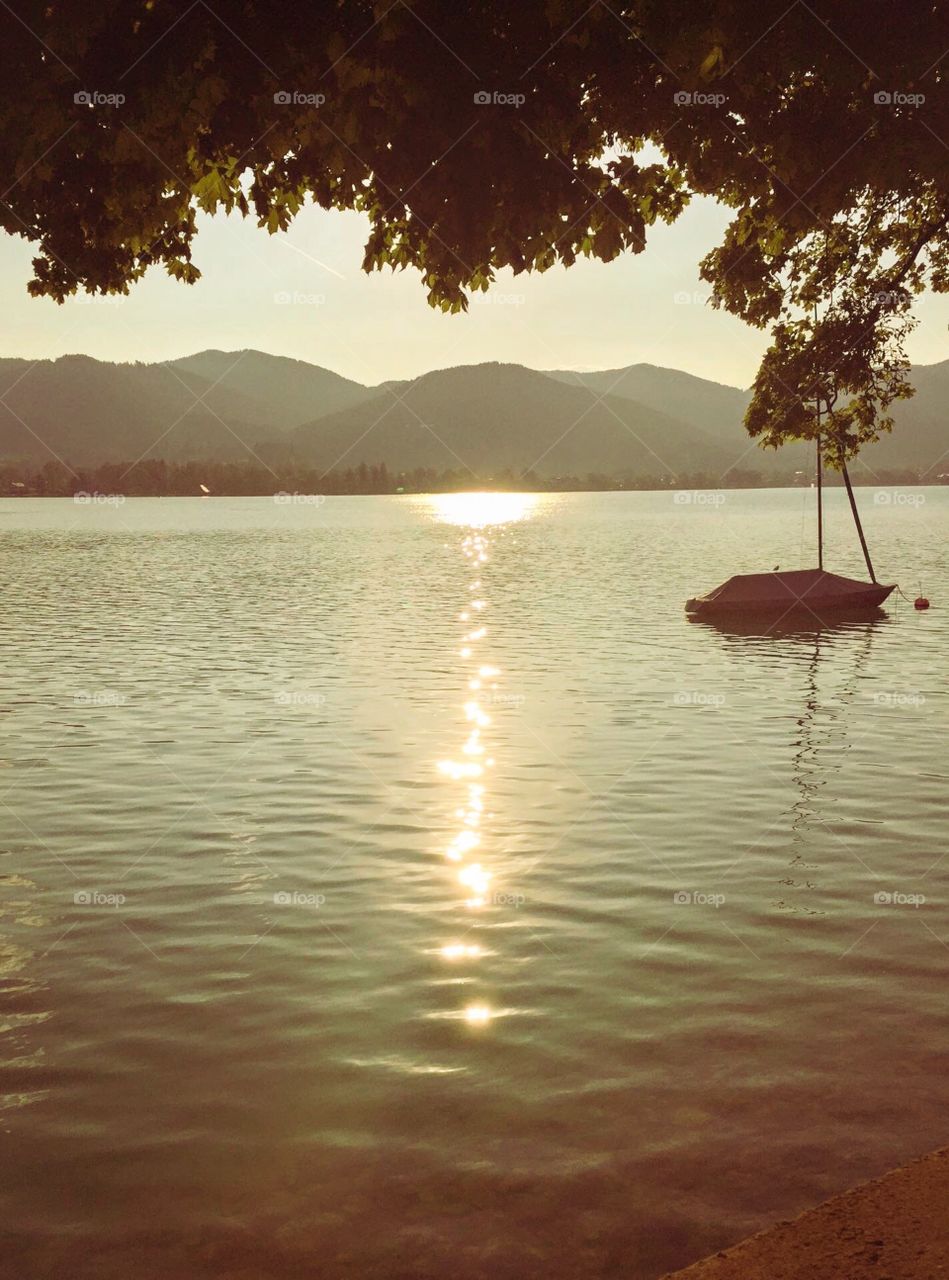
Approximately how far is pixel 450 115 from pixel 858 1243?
8719mm

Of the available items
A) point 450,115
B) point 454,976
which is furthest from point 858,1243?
point 450,115

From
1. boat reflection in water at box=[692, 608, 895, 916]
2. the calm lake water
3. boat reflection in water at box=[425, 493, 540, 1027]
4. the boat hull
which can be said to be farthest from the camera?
the boat hull

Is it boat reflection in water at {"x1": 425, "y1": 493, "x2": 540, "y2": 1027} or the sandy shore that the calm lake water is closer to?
boat reflection in water at {"x1": 425, "y1": 493, "x2": 540, "y2": 1027}

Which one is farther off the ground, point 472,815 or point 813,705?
point 472,815

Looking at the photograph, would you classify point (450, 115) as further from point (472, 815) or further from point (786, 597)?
point (786, 597)

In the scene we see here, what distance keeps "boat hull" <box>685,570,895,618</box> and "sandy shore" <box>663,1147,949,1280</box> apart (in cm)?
5015

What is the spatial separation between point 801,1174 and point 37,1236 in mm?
4681

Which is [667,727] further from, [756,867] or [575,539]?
[575,539]

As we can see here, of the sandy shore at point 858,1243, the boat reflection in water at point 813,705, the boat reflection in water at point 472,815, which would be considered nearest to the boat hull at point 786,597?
the boat reflection in water at point 813,705

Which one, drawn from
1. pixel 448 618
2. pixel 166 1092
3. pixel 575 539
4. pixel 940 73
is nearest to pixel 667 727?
pixel 940 73

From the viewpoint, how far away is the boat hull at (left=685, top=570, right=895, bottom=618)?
185 feet

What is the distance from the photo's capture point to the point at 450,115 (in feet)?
35.1

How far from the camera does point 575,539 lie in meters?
164

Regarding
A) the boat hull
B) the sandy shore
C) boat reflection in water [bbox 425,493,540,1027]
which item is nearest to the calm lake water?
boat reflection in water [bbox 425,493,540,1027]
